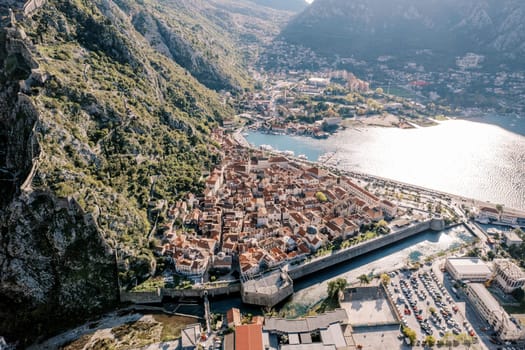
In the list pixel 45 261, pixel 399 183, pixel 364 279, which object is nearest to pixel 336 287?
pixel 364 279

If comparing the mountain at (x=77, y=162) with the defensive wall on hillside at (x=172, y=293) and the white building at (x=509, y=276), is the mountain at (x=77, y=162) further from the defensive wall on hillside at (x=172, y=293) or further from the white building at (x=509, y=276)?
the white building at (x=509, y=276)

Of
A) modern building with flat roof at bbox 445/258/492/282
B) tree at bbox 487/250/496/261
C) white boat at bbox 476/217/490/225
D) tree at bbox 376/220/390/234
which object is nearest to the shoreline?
white boat at bbox 476/217/490/225

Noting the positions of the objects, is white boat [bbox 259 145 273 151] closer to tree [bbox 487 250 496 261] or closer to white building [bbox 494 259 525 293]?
tree [bbox 487 250 496 261]

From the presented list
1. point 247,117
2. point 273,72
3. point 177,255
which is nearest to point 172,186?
point 177,255

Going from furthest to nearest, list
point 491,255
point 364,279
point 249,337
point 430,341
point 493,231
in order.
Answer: point 493,231
point 491,255
point 364,279
point 430,341
point 249,337

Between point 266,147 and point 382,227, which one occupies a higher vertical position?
point 382,227

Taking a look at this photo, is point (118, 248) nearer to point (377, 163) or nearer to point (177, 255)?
point (177, 255)

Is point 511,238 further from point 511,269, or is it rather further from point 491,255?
point 511,269
